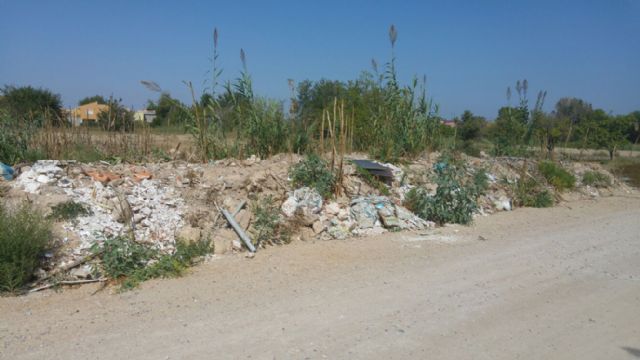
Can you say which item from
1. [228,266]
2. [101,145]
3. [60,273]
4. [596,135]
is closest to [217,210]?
[228,266]

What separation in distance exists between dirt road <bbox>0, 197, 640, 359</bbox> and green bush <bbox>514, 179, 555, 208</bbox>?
3.04 meters

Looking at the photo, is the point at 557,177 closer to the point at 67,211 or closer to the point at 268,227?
the point at 268,227

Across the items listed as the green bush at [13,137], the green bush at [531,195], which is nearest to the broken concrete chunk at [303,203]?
the green bush at [13,137]

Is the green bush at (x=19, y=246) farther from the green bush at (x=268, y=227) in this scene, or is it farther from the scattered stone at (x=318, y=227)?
the scattered stone at (x=318, y=227)

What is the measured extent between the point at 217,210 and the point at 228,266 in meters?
1.25

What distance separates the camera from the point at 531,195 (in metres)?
9.63

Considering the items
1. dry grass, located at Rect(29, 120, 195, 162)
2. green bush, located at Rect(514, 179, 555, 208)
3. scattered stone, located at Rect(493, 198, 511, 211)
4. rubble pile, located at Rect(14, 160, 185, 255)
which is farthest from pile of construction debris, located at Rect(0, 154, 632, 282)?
green bush, located at Rect(514, 179, 555, 208)

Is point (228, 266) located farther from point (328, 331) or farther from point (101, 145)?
point (101, 145)

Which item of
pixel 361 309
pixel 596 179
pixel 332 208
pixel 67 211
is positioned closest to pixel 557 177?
pixel 596 179

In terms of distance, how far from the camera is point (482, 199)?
8.95m

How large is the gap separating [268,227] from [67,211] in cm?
233

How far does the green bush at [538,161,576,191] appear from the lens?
415 inches

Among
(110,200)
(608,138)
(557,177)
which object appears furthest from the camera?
(608,138)

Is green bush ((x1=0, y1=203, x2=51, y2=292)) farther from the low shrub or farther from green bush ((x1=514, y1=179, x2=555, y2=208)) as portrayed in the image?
green bush ((x1=514, y1=179, x2=555, y2=208))
